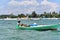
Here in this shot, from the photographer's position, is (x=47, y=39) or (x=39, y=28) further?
(x=39, y=28)

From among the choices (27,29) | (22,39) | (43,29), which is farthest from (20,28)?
(22,39)

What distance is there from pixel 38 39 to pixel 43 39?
651 millimetres

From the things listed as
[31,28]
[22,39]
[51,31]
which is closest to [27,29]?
[31,28]

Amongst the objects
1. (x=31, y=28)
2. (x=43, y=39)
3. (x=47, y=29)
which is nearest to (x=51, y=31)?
(x=47, y=29)

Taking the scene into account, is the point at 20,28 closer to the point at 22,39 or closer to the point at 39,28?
the point at 39,28

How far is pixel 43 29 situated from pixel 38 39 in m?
12.8

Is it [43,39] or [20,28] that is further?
[20,28]

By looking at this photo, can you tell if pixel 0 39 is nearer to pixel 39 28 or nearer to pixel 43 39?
pixel 43 39

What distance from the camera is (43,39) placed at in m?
32.0

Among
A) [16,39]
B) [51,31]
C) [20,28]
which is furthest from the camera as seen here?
[20,28]

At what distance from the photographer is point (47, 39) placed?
31.6 metres

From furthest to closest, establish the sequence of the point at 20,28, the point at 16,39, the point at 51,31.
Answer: the point at 20,28
the point at 51,31
the point at 16,39

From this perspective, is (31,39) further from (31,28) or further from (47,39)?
(31,28)

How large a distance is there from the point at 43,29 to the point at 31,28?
226 cm
